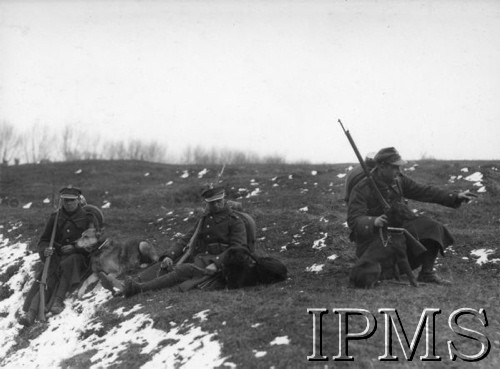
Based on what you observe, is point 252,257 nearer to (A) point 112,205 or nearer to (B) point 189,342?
(B) point 189,342

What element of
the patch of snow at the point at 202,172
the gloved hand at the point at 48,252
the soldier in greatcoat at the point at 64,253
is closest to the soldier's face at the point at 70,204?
the soldier in greatcoat at the point at 64,253

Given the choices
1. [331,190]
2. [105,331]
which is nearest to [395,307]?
[105,331]

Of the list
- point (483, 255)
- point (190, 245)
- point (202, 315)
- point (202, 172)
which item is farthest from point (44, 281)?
point (202, 172)

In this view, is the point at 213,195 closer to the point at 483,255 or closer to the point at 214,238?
the point at 214,238

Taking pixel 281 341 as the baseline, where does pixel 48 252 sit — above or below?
below

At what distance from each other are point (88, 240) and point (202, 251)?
219 cm

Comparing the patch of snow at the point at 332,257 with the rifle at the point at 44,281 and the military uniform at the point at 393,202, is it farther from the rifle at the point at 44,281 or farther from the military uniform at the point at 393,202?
the rifle at the point at 44,281

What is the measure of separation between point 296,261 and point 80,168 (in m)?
16.6

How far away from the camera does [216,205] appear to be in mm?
9594

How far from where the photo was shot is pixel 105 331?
313 inches

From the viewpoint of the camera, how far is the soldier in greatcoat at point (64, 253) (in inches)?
385

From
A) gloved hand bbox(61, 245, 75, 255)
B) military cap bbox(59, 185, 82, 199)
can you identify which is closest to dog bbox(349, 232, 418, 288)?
gloved hand bbox(61, 245, 75, 255)

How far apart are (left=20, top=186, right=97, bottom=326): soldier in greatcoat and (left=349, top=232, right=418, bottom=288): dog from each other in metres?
4.81

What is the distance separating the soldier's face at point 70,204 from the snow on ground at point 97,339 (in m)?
1.53
